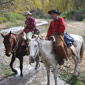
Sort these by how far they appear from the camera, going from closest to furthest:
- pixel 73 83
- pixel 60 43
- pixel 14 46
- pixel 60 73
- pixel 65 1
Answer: pixel 60 43, pixel 73 83, pixel 14 46, pixel 60 73, pixel 65 1

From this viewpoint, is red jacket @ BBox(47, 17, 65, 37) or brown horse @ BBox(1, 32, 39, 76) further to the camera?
brown horse @ BBox(1, 32, 39, 76)

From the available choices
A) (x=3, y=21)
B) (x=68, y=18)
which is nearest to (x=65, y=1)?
(x=68, y=18)

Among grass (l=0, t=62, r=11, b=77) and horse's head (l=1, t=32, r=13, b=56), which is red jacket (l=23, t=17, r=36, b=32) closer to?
horse's head (l=1, t=32, r=13, b=56)

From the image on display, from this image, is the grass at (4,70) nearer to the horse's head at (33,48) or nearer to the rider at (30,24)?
the rider at (30,24)

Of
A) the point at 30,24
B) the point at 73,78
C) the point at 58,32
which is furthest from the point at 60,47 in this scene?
the point at 30,24

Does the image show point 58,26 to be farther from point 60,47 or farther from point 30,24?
point 30,24

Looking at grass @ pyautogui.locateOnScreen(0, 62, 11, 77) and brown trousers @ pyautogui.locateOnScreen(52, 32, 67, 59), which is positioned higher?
brown trousers @ pyautogui.locateOnScreen(52, 32, 67, 59)

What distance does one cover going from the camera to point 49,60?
373 cm

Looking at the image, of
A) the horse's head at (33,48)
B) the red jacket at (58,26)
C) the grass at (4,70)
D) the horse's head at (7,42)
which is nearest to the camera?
the horse's head at (33,48)

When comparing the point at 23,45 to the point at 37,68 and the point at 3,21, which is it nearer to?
the point at 37,68

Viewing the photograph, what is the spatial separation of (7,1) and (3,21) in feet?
40.8

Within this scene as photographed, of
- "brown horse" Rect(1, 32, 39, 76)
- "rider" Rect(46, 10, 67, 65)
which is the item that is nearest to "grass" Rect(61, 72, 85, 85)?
"rider" Rect(46, 10, 67, 65)

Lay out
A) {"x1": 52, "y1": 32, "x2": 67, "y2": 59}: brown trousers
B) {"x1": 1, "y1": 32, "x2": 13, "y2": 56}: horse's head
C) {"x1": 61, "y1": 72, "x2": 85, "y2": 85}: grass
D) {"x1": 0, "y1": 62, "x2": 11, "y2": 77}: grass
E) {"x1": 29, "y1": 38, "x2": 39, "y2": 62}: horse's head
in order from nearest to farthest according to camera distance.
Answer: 1. {"x1": 29, "y1": 38, "x2": 39, "y2": 62}: horse's head
2. {"x1": 52, "y1": 32, "x2": 67, "y2": 59}: brown trousers
3. {"x1": 1, "y1": 32, "x2": 13, "y2": 56}: horse's head
4. {"x1": 61, "y1": 72, "x2": 85, "y2": 85}: grass
5. {"x1": 0, "y1": 62, "x2": 11, "y2": 77}: grass

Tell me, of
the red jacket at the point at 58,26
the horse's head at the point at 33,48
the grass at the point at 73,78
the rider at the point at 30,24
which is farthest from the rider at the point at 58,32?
the rider at the point at 30,24
